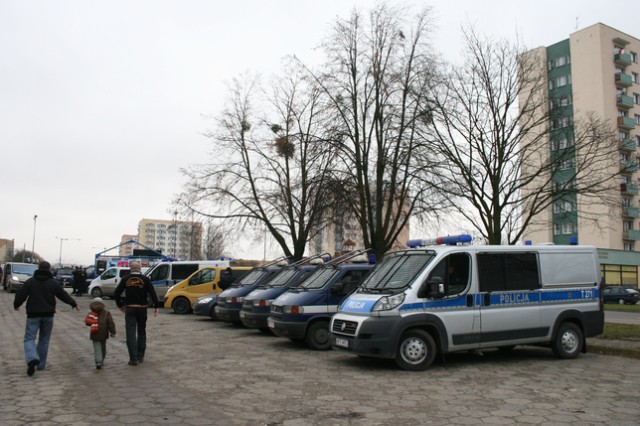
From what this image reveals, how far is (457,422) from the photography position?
593 cm

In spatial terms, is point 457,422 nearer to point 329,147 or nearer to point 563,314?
point 563,314

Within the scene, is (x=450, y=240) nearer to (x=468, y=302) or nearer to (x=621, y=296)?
(x=468, y=302)

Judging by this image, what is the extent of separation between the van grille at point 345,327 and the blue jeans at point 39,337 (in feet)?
15.4

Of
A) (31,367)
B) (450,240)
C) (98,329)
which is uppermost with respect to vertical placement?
(450,240)

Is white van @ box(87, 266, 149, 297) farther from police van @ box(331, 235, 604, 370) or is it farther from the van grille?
police van @ box(331, 235, 604, 370)

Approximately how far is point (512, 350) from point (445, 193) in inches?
387

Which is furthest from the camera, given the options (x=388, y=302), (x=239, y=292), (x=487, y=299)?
(x=239, y=292)

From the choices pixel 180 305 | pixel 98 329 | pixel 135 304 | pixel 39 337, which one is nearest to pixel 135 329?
pixel 135 304

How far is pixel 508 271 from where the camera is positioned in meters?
10.2

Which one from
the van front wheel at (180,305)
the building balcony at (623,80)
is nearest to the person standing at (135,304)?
the van front wheel at (180,305)

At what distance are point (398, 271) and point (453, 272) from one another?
37.7 inches

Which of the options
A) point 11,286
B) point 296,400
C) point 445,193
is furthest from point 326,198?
point 11,286

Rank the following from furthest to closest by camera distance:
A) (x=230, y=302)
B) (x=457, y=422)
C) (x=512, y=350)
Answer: (x=230, y=302), (x=512, y=350), (x=457, y=422)

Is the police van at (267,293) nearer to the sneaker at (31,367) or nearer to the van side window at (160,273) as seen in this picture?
the sneaker at (31,367)
